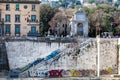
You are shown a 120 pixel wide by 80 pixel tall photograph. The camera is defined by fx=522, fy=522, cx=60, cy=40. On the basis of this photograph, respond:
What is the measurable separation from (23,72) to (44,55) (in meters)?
3.34

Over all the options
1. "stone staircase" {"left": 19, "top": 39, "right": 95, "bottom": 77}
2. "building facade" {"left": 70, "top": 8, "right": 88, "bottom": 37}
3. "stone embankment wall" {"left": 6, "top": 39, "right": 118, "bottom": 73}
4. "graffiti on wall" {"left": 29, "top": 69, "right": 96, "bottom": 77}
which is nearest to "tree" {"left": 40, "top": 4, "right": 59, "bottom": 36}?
"building facade" {"left": 70, "top": 8, "right": 88, "bottom": 37}

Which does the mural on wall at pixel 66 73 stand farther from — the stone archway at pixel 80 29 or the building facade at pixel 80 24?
the stone archway at pixel 80 29

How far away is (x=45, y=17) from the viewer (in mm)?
66938

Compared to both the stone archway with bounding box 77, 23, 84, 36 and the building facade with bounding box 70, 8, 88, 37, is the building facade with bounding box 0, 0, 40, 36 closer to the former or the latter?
the building facade with bounding box 70, 8, 88, 37

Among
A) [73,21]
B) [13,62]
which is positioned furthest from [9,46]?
[73,21]

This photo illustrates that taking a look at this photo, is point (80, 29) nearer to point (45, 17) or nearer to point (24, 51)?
point (45, 17)

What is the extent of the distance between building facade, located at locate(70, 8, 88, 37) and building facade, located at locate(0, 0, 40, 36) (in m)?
4.40

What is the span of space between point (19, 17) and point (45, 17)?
8.86 meters

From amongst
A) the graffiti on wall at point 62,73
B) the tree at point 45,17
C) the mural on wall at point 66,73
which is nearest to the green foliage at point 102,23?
the tree at point 45,17

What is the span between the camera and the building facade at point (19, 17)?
191 ft

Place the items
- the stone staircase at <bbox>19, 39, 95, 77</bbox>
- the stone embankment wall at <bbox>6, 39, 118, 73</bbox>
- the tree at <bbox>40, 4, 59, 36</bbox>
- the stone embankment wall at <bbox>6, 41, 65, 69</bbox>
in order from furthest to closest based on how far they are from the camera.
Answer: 1. the tree at <bbox>40, 4, 59, 36</bbox>
2. the stone embankment wall at <bbox>6, 41, 65, 69</bbox>
3. the stone embankment wall at <bbox>6, 39, 118, 73</bbox>
4. the stone staircase at <bbox>19, 39, 95, 77</bbox>

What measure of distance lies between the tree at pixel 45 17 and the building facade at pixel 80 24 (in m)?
6.07

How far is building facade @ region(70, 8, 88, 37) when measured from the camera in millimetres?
59906

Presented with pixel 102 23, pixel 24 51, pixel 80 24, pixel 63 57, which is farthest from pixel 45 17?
pixel 63 57
